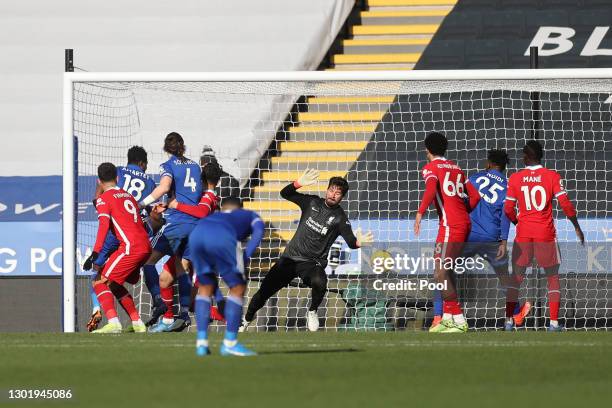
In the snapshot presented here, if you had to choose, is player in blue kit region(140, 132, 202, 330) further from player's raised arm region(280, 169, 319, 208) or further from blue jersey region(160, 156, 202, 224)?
player's raised arm region(280, 169, 319, 208)

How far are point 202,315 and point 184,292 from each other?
3725 millimetres

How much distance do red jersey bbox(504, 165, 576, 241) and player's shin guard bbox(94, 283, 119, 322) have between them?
3.64m

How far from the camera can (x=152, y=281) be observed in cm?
1227

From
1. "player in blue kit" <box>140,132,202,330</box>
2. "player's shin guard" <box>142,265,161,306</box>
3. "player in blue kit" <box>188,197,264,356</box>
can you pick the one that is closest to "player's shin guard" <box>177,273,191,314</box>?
"player in blue kit" <box>140,132,202,330</box>

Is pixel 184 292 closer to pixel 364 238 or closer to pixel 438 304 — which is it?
pixel 364 238

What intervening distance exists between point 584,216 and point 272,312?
3636 mm

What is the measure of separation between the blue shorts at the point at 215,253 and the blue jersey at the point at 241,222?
0.11ft

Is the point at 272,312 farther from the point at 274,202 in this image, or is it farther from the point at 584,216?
the point at 584,216

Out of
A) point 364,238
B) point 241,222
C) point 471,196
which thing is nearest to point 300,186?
point 364,238

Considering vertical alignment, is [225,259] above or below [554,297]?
above

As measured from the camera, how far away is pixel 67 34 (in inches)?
683

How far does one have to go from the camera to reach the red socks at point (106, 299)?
11.5 m

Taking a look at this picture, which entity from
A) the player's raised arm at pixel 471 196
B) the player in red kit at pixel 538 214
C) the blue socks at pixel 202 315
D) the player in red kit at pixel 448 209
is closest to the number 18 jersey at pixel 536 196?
the player in red kit at pixel 538 214

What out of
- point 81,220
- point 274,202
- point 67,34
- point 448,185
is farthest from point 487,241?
point 67,34
